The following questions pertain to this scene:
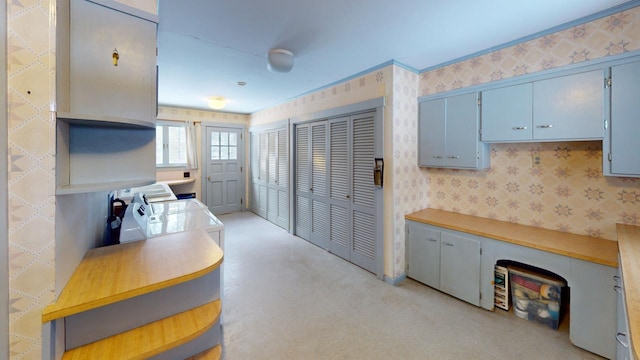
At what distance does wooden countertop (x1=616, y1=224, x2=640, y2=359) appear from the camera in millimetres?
890

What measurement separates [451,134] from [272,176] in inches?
139

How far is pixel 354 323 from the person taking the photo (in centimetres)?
225

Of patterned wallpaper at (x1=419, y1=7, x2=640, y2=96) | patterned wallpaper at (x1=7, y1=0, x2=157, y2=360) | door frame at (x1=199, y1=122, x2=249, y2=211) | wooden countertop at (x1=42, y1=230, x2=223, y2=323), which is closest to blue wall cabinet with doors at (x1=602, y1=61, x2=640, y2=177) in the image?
patterned wallpaper at (x1=419, y1=7, x2=640, y2=96)

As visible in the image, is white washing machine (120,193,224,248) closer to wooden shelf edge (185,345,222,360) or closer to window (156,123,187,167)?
wooden shelf edge (185,345,222,360)

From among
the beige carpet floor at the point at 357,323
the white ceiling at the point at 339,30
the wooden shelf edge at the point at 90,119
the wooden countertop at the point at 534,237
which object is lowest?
the beige carpet floor at the point at 357,323

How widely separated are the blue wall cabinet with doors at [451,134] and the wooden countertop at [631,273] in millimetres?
1104

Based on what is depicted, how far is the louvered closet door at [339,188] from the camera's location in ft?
11.5

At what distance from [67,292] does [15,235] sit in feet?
1.00

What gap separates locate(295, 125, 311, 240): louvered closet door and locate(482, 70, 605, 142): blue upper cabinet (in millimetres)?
2492

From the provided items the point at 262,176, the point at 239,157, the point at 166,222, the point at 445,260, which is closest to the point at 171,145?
the point at 239,157

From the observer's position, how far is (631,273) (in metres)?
1.26

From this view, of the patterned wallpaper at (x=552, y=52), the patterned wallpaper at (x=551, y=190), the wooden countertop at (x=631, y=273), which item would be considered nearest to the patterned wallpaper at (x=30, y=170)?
the wooden countertop at (x=631, y=273)

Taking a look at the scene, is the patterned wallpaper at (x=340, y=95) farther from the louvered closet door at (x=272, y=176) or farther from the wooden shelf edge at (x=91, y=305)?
the wooden shelf edge at (x=91, y=305)

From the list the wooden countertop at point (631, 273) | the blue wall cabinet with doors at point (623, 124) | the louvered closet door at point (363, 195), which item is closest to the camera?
the wooden countertop at point (631, 273)
